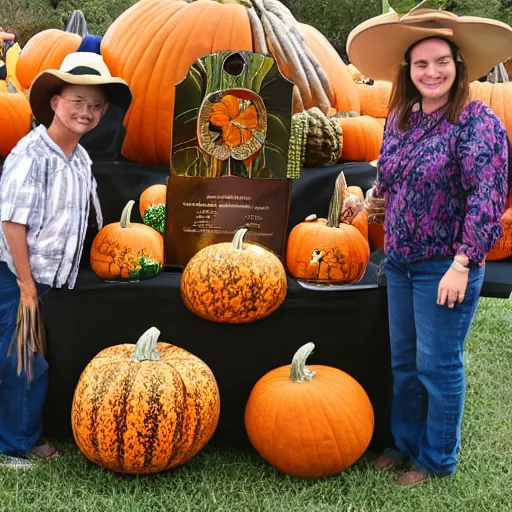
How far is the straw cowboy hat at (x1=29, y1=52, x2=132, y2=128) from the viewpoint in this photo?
2344 mm

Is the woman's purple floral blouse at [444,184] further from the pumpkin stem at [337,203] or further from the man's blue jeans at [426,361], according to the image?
the pumpkin stem at [337,203]

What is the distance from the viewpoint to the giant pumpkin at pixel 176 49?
10.2 feet

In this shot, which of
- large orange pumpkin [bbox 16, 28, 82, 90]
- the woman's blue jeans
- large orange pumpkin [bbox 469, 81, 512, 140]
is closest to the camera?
the woman's blue jeans

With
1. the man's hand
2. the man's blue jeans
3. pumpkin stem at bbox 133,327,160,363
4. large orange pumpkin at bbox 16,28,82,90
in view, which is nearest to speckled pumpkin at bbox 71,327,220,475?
pumpkin stem at bbox 133,327,160,363

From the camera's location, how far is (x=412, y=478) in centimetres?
250

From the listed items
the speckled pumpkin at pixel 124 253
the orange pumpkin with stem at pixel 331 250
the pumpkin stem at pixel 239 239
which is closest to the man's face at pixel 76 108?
the speckled pumpkin at pixel 124 253

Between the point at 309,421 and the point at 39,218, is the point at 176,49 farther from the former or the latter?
the point at 309,421

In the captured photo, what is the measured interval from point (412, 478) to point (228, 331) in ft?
2.79

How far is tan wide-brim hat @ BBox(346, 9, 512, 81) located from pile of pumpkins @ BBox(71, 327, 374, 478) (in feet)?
3.48

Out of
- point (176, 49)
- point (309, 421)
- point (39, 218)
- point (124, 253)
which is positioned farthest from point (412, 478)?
point (176, 49)

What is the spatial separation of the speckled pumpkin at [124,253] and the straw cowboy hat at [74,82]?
0.44 m

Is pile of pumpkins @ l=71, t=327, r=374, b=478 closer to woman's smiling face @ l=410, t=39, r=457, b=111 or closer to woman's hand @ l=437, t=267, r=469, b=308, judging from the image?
woman's hand @ l=437, t=267, r=469, b=308

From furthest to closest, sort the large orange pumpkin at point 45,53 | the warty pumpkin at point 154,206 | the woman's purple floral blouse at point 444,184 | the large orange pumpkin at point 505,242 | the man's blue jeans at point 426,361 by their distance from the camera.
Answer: the large orange pumpkin at point 505,242
the large orange pumpkin at point 45,53
the warty pumpkin at point 154,206
the man's blue jeans at point 426,361
the woman's purple floral blouse at point 444,184

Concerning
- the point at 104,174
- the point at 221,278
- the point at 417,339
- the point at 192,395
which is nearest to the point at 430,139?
the point at 417,339
